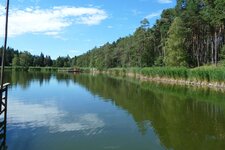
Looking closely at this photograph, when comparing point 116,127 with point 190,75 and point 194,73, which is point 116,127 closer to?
point 194,73

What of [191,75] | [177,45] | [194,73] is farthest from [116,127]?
[177,45]

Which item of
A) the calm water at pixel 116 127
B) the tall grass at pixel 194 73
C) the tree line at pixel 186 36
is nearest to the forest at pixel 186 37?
the tree line at pixel 186 36

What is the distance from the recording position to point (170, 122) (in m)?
22.3

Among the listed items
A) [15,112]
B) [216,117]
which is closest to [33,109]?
[15,112]

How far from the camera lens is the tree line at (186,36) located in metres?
65.1

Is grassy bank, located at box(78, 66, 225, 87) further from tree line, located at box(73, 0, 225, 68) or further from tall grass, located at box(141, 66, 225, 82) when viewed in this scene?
tree line, located at box(73, 0, 225, 68)

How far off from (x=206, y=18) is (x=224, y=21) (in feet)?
15.5

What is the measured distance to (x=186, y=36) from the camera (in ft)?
254

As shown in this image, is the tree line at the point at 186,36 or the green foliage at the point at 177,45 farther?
the green foliage at the point at 177,45

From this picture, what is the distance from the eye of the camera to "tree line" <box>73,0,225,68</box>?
6506 cm

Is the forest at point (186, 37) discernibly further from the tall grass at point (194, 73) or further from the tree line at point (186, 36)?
the tall grass at point (194, 73)

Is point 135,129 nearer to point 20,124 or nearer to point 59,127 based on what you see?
point 59,127

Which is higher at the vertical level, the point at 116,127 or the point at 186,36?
the point at 186,36

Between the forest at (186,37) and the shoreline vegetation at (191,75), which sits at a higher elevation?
the forest at (186,37)
